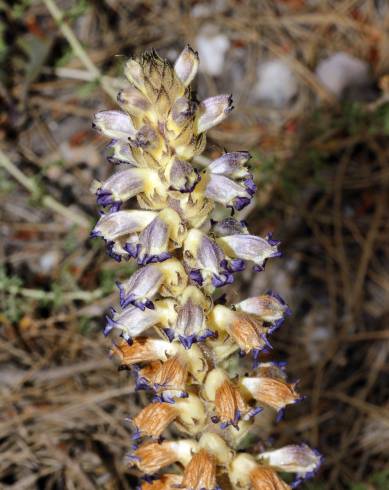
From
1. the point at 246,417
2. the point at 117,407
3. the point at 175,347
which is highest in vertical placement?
the point at 175,347

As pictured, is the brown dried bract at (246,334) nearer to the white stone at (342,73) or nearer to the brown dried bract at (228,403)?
the brown dried bract at (228,403)

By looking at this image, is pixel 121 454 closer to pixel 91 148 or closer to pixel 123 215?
pixel 123 215

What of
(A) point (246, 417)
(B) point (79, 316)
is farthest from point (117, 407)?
(A) point (246, 417)

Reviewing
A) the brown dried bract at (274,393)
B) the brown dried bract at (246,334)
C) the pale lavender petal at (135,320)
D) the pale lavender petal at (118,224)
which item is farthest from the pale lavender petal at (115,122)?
the brown dried bract at (274,393)

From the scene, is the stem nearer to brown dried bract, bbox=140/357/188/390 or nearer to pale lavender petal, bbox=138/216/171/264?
brown dried bract, bbox=140/357/188/390

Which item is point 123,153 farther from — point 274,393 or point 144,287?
point 274,393

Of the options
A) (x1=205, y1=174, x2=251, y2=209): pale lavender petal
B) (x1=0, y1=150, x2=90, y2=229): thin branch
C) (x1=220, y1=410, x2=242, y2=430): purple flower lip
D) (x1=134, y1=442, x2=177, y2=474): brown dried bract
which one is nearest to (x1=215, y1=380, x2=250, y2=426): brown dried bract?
(x1=220, y1=410, x2=242, y2=430): purple flower lip
